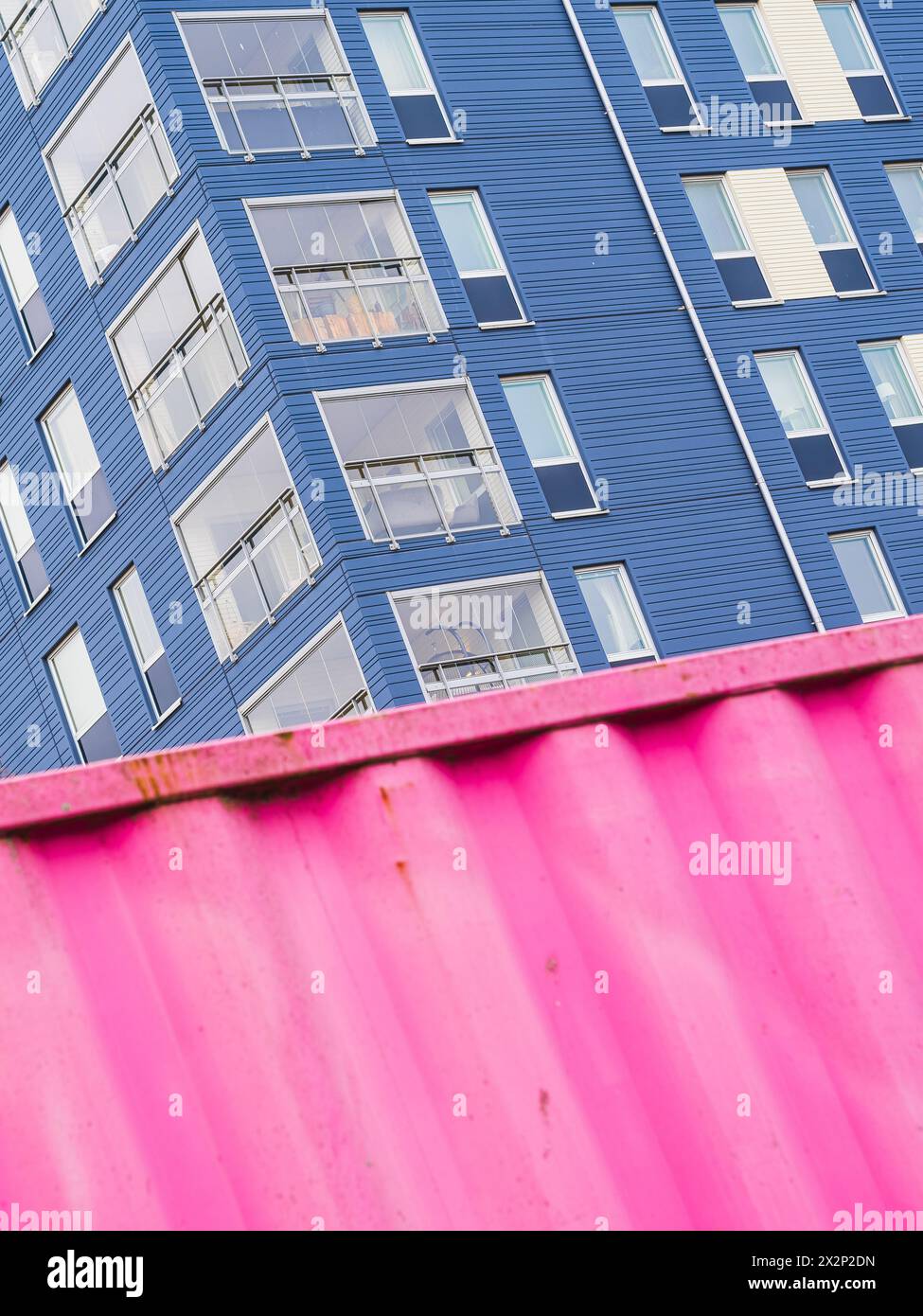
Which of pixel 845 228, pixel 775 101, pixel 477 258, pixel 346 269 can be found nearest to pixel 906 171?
pixel 845 228

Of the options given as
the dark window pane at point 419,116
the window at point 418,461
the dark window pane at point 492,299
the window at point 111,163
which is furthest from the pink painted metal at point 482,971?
the dark window pane at point 419,116

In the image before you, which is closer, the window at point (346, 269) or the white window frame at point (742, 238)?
the window at point (346, 269)

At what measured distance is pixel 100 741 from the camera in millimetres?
28359

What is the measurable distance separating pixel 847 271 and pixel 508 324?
22.3 feet

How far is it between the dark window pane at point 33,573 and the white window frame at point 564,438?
8730mm

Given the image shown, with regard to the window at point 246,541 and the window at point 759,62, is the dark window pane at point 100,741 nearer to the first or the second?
the window at point 246,541

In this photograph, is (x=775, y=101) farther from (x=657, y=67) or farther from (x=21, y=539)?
(x=21, y=539)

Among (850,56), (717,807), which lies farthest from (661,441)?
(717,807)

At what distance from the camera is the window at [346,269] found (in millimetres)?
24797

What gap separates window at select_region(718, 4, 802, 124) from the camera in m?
30.0

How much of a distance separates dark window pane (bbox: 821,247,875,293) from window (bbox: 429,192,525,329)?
6121mm

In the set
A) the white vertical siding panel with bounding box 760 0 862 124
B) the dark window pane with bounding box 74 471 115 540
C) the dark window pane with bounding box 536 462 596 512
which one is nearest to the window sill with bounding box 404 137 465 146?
the dark window pane with bounding box 536 462 596 512
